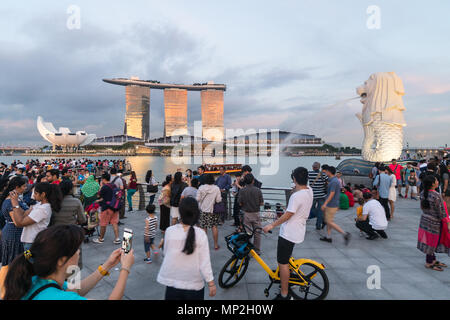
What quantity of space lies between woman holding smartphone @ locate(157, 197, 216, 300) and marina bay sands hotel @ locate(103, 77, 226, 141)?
165m

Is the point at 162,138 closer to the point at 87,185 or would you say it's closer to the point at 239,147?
the point at 239,147

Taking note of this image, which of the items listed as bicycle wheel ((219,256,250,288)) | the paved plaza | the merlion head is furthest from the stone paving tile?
the merlion head

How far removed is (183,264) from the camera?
7.62 ft

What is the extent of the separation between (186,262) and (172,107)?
176m

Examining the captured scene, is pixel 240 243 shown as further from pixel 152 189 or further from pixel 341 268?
pixel 152 189

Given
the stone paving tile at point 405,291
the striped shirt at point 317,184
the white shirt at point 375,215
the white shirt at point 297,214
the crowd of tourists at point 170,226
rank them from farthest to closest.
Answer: the striped shirt at point 317,184, the white shirt at point 375,215, the stone paving tile at point 405,291, the white shirt at point 297,214, the crowd of tourists at point 170,226

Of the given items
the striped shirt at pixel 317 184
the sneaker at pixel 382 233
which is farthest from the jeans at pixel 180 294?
the sneaker at pixel 382 233

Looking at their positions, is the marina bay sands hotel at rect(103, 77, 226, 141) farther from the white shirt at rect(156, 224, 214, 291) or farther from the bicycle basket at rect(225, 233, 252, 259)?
the white shirt at rect(156, 224, 214, 291)

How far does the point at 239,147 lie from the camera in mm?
139250

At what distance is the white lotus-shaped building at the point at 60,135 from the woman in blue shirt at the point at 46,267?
148 metres

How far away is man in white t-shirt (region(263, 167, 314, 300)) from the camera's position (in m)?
3.22

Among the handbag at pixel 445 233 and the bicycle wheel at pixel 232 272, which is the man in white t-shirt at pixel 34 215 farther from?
the handbag at pixel 445 233

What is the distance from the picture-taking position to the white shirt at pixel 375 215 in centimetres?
602

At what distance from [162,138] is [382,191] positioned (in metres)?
167
